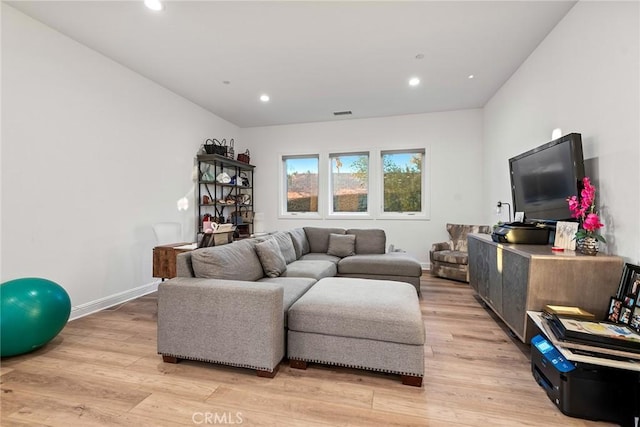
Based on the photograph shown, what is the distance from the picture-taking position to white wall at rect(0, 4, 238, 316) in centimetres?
236

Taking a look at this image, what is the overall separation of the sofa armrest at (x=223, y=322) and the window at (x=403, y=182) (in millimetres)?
3750

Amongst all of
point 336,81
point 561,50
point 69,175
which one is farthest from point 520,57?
point 69,175

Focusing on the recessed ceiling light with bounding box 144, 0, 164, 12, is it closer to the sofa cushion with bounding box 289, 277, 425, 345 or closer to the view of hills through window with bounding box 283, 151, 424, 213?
the sofa cushion with bounding box 289, 277, 425, 345

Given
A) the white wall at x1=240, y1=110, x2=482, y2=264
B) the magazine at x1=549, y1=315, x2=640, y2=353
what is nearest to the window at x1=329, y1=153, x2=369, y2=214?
the white wall at x1=240, y1=110, x2=482, y2=264

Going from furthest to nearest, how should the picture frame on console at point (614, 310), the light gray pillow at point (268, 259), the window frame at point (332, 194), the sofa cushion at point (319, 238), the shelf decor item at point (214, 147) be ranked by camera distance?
the window frame at point (332, 194) → the shelf decor item at point (214, 147) → the sofa cushion at point (319, 238) → the light gray pillow at point (268, 259) → the picture frame on console at point (614, 310)

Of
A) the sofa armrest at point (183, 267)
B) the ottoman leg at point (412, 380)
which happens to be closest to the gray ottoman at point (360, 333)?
the ottoman leg at point (412, 380)

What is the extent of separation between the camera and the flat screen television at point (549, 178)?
209 cm

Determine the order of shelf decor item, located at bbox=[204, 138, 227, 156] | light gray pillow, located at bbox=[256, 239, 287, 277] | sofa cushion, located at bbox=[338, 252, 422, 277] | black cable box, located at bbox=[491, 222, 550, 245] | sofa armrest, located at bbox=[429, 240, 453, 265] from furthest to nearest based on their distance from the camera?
shelf decor item, located at bbox=[204, 138, 227, 156]
sofa armrest, located at bbox=[429, 240, 453, 265]
sofa cushion, located at bbox=[338, 252, 422, 277]
light gray pillow, located at bbox=[256, 239, 287, 277]
black cable box, located at bbox=[491, 222, 550, 245]

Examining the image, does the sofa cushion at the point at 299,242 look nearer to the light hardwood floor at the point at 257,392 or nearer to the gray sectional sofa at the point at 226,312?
the gray sectional sofa at the point at 226,312

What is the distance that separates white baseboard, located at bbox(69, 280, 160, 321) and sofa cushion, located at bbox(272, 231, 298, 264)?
187 centimetres

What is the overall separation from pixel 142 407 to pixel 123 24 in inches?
120

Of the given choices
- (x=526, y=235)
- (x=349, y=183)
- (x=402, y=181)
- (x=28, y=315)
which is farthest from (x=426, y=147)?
(x=28, y=315)

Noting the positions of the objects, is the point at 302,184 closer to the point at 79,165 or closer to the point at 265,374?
the point at 79,165

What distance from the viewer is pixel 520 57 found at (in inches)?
119
